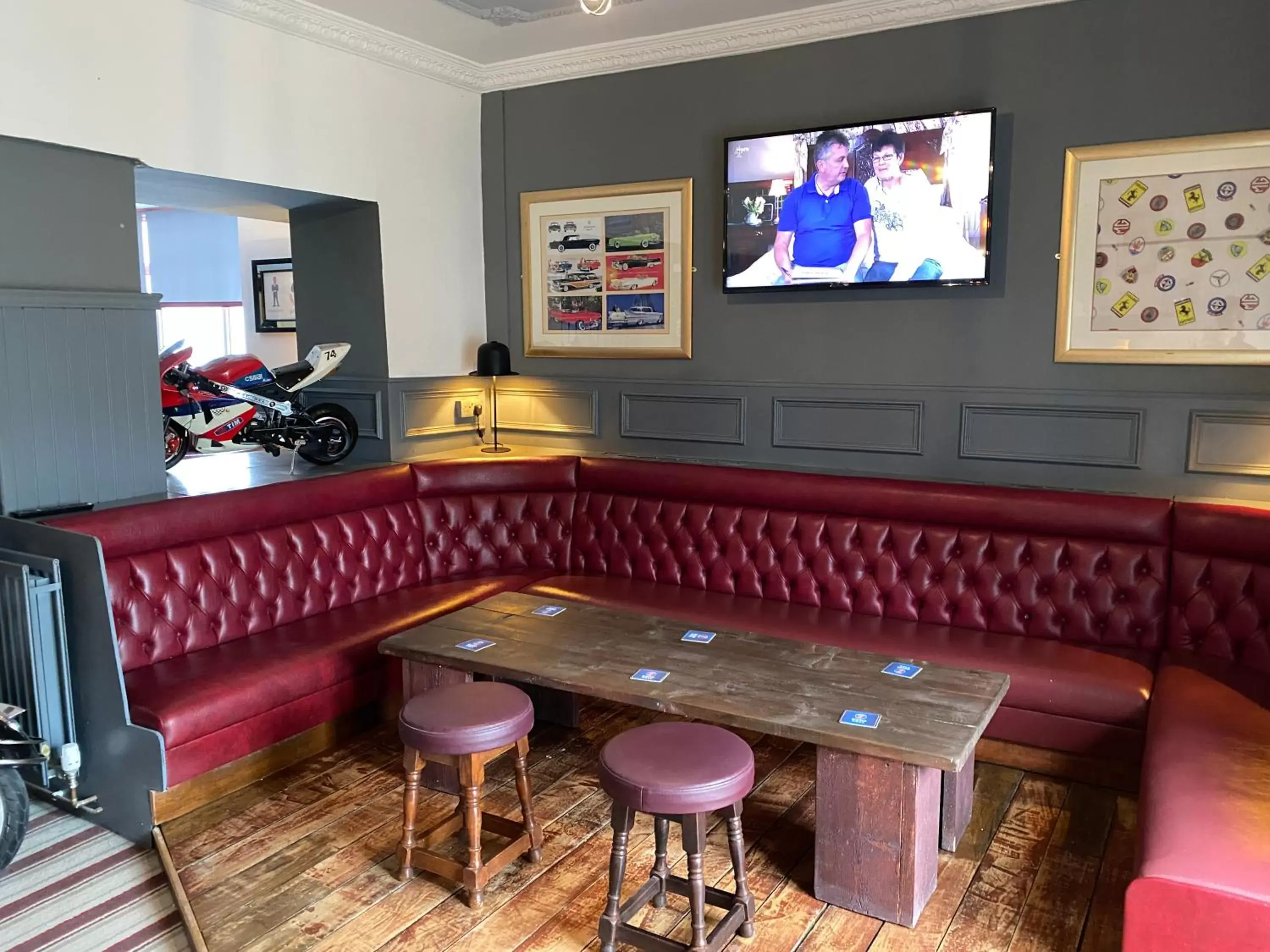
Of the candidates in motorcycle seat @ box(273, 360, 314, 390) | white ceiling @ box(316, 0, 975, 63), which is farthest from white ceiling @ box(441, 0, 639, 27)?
motorcycle seat @ box(273, 360, 314, 390)

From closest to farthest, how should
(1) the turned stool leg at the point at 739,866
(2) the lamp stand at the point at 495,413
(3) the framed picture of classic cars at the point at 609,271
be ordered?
(1) the turned stool leg at the point at 739,866 < (3) the framed picture of classic cars at the point at 609,271 < (2) the lamp stand at the point at 495,413

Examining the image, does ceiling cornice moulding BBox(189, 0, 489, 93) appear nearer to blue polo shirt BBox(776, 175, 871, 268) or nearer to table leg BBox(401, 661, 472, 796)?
blue polo shirt BBox(776, 175, 871, 268)

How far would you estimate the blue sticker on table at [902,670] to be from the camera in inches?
109

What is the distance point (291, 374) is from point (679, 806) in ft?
10.8

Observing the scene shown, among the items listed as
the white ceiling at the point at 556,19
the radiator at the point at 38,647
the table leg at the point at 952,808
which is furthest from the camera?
the white ceiling at the point at 556,19

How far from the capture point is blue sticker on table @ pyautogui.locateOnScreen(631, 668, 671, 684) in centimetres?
271

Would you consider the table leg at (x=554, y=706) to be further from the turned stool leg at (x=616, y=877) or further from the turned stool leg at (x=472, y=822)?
the turned stool leg at (x=616, y=877)

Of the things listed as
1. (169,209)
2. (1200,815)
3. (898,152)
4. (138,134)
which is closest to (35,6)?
(138,134)

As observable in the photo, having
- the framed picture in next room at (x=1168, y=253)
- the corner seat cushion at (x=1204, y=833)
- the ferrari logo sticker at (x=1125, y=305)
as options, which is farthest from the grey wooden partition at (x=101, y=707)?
the ferrari logo sticker at (x=1125, y=305)

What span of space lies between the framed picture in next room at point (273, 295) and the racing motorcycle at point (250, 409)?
3.65 meters

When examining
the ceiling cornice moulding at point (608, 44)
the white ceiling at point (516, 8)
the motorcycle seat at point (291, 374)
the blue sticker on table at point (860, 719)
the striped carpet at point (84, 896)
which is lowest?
the striped carpet at point (84, 896)

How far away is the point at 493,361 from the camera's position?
4.95m

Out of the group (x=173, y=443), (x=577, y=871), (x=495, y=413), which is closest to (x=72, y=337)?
(x=173, y=443)

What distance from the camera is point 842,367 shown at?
431cm
